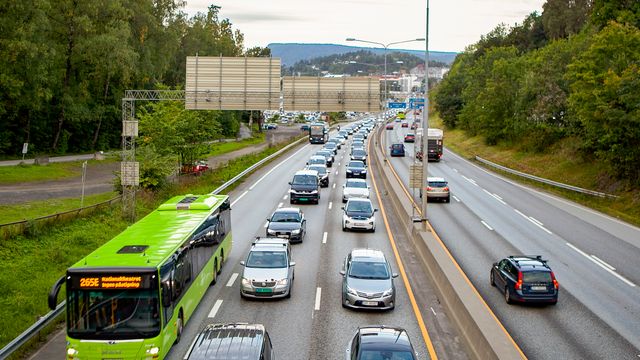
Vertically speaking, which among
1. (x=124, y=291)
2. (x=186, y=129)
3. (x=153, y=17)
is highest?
(x=153, y=17)

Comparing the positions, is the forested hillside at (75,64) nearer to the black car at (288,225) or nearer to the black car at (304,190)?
the black car at (304,190)

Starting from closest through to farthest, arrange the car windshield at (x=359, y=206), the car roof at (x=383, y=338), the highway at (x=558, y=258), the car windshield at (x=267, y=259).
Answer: the car roof at (x=383, y=338)
the highway at (x=558, y=258)
the car windshield at (x=267, y=259)
the car windshield at (x=359, y=206)

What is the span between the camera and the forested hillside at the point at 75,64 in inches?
2191

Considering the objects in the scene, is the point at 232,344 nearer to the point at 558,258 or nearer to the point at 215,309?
the point at 215,309

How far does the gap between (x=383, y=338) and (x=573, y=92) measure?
1984 inches

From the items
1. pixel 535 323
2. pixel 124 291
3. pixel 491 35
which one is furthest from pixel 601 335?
pixel 491 35

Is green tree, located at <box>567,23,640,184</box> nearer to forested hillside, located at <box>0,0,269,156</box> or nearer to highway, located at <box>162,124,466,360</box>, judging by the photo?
highway, located at <box>162,124,466,360</box>

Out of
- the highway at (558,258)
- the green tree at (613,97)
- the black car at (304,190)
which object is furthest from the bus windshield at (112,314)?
the green tree at (613,97)

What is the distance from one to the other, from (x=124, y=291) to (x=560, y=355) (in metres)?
11.6

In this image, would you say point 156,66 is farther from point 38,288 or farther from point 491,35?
→ point 491,35

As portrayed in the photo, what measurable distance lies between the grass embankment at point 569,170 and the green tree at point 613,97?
8.30 ft

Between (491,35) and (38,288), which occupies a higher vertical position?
(491,35)

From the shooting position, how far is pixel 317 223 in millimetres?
37031

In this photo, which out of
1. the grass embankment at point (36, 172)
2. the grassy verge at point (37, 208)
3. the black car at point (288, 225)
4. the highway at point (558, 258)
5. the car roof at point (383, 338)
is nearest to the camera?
the car roof at point (383, 338)
